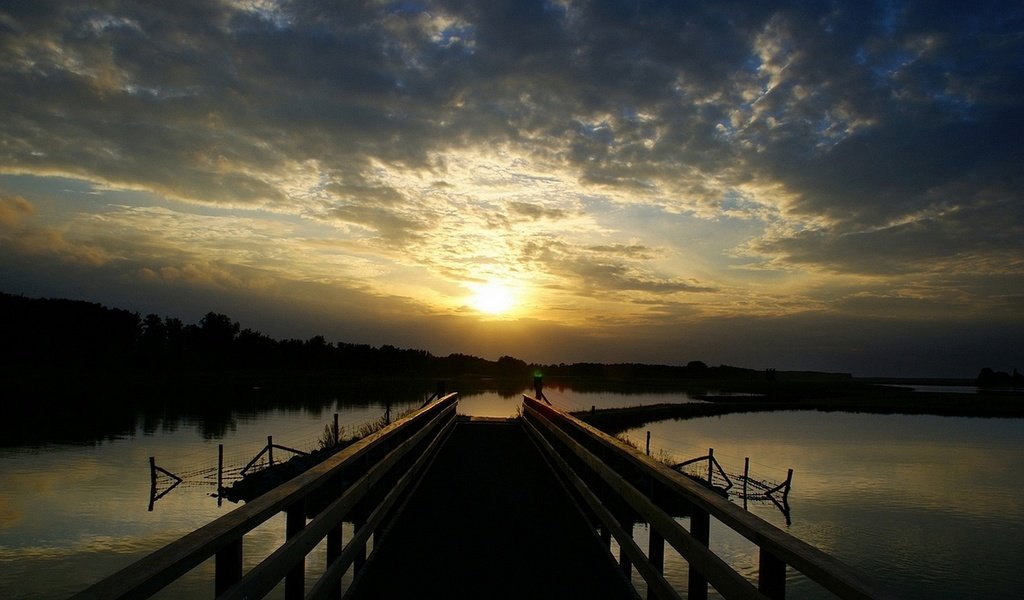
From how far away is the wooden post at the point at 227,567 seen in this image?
2982 mm

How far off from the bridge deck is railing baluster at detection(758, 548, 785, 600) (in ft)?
9.08

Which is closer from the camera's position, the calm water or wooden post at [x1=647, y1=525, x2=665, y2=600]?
wooden post at [x1=647, y1=525, x2=665, y2=600]

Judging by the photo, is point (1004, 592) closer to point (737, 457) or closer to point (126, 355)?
point (737, 457)

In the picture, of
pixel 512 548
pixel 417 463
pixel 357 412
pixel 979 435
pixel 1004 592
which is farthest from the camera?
pixel 357 412

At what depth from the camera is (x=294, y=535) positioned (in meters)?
4.01

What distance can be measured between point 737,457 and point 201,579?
3370 centimetres

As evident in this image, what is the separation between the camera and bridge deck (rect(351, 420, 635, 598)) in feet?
18.8

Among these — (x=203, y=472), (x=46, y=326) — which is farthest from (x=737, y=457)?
(x=46, y=326)

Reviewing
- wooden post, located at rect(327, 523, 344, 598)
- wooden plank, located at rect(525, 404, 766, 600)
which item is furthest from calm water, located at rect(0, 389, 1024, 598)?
wooden plank, located at rect(525, 404, 766, 600)

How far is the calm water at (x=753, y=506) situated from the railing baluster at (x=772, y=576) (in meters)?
11.3

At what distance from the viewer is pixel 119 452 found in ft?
119

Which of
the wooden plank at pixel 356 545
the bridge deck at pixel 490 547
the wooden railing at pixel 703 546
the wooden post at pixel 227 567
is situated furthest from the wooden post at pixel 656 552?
the wooden post at pixel 227 567

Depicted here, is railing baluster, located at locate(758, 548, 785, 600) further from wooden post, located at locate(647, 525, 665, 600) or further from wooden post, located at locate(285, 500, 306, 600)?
wooden post, located at locate(285, 500, 306, 600)

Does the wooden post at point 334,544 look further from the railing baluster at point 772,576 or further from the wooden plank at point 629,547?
the railing baluster at point 772,576
